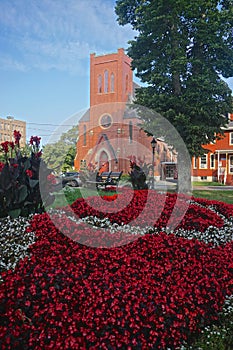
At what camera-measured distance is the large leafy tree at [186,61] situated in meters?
15.2

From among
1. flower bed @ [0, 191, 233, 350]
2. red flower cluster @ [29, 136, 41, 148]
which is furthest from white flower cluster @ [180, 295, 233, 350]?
red flower cluster @ [29, 136, 41, 148]

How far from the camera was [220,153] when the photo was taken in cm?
3005

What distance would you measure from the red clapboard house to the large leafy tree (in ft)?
43.1

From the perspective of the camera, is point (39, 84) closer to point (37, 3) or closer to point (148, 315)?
point (37, 3)

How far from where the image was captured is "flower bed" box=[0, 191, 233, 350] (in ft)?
8.25

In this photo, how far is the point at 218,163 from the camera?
30188mm

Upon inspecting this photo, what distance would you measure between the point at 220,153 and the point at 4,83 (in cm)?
2342

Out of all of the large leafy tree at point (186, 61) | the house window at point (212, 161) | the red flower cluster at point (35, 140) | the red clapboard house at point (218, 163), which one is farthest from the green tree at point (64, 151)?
the red flower cluster at point (35, 140)

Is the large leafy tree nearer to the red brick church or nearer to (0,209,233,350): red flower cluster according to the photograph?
(0,209,233,350): red flower cluster

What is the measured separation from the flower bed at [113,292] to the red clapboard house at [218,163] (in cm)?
2627

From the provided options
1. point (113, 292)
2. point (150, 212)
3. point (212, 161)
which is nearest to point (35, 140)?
point (150, 212)

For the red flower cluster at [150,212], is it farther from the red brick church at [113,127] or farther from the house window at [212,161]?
the red brick church at [113,127]

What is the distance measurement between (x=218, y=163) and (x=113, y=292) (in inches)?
1155

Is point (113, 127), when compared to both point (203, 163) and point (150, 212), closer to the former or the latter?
point (203, 163)
